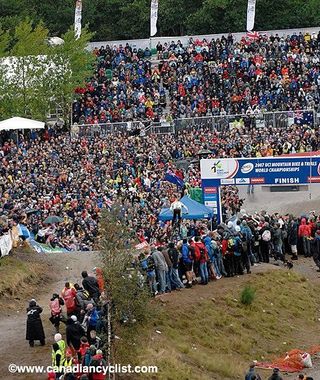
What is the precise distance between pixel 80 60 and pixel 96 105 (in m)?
3.05

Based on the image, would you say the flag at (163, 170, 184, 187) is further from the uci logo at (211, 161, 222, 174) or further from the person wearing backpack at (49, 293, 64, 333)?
the person wearing backpack at (49, 293, 64, 333)

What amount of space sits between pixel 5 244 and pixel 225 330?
755cm

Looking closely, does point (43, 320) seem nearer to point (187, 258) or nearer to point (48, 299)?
point (48, 299)

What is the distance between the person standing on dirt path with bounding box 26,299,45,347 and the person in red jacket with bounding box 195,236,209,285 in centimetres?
656

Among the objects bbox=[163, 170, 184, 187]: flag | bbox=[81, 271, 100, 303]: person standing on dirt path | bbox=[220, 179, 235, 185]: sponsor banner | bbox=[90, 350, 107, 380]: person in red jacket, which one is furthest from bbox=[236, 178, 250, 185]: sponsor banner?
bbox=[90, 350, 107, 380]: person in red jacket

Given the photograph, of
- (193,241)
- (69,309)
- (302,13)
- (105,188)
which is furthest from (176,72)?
(69,309)

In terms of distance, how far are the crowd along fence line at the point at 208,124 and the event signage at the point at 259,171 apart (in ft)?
51.5

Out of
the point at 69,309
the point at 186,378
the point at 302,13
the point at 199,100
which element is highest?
the point at 302,13

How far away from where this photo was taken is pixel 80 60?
65.2 meters

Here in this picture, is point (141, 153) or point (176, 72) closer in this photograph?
point (141, 153)

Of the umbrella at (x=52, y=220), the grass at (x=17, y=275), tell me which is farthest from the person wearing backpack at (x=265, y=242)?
the umbrella at (x=52, y=220)

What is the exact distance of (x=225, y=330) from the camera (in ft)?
100

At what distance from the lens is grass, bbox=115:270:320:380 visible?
2664 cm

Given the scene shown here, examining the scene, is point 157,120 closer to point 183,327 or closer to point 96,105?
point 96,105
